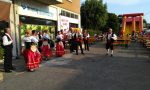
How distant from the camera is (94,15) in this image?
186 feet

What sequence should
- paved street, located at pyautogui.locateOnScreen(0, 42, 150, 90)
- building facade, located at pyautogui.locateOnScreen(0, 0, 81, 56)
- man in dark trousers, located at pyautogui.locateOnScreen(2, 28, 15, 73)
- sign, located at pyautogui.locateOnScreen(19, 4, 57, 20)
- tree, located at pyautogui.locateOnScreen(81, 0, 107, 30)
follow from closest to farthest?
paved street, located at pyautogui.locateOnScreen(0, 42, 150, 90) < man in dark trousers, located at pyautogui.locateOnScreen(2, 28, 15, 73) < building facade, located at pyautogui.locateOnScreen(0, 0, 81, 56) < sign, located at pyautogui.locateOnScreen(19, 4, 57, 20) < tree, located at pyautogui.locateOnScreen(81, 0, 107, 30)

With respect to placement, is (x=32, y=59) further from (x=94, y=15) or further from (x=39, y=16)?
(x=94, y=15)

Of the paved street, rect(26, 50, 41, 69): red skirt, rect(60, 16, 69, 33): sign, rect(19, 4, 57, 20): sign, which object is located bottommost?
the paved street

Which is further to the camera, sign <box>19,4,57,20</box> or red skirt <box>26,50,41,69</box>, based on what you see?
sign <box>19,4,57,20</box>

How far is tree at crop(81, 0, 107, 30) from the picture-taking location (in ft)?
186

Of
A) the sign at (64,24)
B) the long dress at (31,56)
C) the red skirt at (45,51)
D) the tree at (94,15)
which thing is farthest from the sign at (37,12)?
the tree at (94,15)

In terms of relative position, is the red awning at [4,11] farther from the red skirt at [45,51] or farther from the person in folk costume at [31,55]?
the person in folk costume at [31,55]

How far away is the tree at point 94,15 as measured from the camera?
56625mm

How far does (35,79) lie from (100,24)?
4598 cm

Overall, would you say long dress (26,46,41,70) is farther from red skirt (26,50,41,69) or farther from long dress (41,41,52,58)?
long dress (41,41,52,58)

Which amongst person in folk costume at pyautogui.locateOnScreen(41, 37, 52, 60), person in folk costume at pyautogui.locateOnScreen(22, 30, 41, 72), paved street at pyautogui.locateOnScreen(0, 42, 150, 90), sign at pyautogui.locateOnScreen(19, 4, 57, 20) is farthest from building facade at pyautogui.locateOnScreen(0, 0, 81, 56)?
paved street at pyautogui.locateOnScreen(0, 42, 150, 90)

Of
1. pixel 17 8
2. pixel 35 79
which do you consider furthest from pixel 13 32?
pixel 35 79

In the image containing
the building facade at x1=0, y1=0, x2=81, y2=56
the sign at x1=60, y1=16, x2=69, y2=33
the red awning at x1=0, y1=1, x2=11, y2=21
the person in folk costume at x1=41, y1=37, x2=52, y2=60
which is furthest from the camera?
the sign at x1=60, y1=16, x2=69, y2=33

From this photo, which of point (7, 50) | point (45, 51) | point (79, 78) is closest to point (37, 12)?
point (45, 51)
